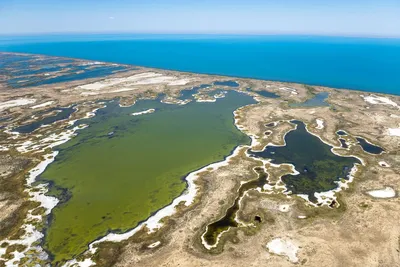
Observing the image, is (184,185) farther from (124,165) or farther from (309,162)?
(309,162)

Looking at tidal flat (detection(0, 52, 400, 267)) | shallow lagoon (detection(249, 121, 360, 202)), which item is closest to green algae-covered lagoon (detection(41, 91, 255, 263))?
tidal flat (detection(0, 52, 400, 267))

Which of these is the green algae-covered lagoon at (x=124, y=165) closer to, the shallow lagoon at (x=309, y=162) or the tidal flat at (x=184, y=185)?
the tidal flat at (x=184, y=185)

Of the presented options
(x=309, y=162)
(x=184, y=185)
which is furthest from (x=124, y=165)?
(x=309, y=162)

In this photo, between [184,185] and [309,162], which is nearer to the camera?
[184,185]

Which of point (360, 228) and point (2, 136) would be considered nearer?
point (360, 228)

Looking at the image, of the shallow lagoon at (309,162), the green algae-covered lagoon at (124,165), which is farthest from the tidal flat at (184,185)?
the shallow lagoon at (309,162)

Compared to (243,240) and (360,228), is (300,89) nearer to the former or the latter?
(360,228)

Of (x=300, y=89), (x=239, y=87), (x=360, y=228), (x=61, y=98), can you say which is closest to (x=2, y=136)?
(x=61, y=98)

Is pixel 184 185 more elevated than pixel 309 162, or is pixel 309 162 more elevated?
pixel 309 162
